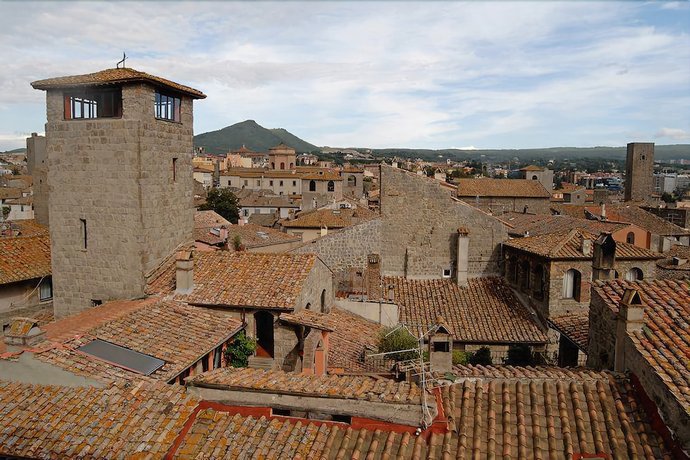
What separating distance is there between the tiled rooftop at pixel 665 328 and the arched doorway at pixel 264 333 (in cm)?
832

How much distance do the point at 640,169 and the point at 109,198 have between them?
97.3 m

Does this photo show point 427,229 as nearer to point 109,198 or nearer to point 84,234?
point 109,198

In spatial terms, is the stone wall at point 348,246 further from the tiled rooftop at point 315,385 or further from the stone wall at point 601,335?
the tiled rooftop at point 315,385

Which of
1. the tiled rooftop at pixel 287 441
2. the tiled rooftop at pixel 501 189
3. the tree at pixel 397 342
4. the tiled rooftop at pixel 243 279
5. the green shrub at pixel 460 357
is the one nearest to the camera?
the tiled rooftop at pixel 287 441

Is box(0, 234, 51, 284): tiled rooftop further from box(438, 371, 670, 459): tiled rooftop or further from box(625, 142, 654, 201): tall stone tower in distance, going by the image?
box(625, 142, 654, 201): tall stone tower in distance

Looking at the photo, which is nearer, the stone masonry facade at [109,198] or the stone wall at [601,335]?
the stone wall at [601,335]

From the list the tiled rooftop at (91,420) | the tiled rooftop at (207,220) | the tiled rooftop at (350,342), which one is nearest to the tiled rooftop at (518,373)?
the tiled rooftop at (350,342)

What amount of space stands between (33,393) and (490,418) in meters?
8.30

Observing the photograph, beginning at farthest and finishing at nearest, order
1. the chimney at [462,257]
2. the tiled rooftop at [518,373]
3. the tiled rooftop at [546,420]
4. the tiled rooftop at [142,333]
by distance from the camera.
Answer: the chimney at [462,257] → the tiled rooftop at [142,333] → the tiled rooftop at [518,373] → the tiled rooftop at [546,420]

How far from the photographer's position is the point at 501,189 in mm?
65188

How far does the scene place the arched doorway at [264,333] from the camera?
1499 centimetres

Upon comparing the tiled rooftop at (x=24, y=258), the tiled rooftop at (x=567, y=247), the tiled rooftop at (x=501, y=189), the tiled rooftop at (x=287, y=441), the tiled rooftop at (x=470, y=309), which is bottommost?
the tiled rooftop at (x=470, y=309)

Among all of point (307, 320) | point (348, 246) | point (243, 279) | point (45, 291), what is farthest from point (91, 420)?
point (348, 246)

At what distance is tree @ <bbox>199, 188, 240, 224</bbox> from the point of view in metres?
65.9
